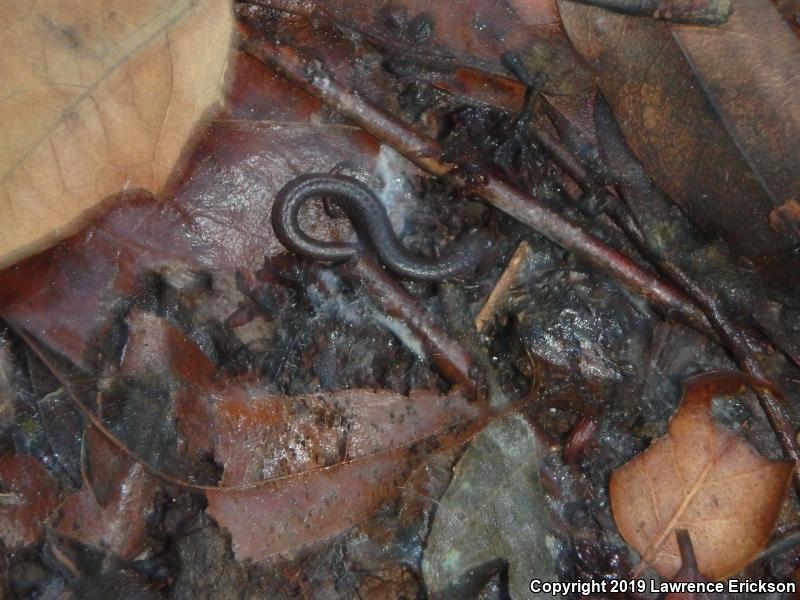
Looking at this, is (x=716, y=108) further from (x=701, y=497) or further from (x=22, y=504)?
(x=22, y=504)

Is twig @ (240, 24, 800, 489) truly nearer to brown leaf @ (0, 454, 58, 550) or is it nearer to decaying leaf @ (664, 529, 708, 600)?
decaying leaf @ (664, 529, 708, 600)

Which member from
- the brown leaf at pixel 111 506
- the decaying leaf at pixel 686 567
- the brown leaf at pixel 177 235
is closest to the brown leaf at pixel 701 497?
the decaying leaf at pixel 686 567

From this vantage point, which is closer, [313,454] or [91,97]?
[91,97]

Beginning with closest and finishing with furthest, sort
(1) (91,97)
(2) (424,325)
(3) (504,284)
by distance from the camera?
(1) (91,97) → (2) (424,325) → (3) (504,284)

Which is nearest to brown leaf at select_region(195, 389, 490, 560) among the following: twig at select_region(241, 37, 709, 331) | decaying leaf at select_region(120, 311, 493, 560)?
decaying leaf at select_region(120, 311, 493, 560)

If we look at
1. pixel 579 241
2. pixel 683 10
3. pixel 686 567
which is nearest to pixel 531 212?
pixel 579 241

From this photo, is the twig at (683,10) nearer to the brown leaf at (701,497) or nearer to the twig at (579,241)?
the twig at (579,241)
